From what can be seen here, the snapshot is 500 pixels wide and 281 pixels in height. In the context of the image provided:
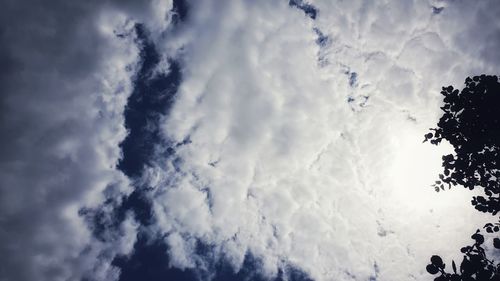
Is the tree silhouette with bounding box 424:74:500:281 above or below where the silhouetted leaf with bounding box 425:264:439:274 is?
above

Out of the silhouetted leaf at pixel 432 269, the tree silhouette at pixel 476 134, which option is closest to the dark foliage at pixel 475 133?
the tree silhouette at pixel 476 134

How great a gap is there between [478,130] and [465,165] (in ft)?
3.86

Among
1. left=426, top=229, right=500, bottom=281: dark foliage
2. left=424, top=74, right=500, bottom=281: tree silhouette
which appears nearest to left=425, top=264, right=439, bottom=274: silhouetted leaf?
left=426, top=229, right=500, bottom=281: dark foliage

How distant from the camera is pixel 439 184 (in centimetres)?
1067

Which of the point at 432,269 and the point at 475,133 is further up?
the point at 475,133

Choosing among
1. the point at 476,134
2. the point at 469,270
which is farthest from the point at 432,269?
the point at 476,134

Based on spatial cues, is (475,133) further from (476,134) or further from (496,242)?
(496,242)

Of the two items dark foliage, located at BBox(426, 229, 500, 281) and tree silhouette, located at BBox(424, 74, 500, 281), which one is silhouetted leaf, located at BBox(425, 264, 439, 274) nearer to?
dark foliage, located at BBox(426, 229, 500, 281)

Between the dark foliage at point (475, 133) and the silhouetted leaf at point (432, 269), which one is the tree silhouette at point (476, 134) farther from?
the silhouetted leaf at point (432, 269)

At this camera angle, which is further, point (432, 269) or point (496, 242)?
point (496, 242)

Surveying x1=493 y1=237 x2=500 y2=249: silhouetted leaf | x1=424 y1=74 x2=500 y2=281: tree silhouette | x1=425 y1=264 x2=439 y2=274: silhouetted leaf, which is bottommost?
x1=425 y1=264 x2=439 y2=274: silhouetted leaf

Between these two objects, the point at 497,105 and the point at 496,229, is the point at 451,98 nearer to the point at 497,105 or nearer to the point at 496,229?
the point at 497,105

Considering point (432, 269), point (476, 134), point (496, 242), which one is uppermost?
point (476, 134)

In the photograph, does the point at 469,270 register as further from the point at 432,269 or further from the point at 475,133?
the point at 475,133
